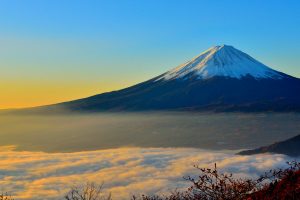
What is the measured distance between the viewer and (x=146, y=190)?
654 feet

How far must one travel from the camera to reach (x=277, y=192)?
21.3m

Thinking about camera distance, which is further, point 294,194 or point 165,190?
point 165,190

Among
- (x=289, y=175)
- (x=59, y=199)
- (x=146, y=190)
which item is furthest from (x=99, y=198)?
(x=289, y=175)

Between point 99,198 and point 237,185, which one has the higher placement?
point 237,185

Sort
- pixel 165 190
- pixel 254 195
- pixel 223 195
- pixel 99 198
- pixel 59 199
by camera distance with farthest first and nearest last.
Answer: pixel 165 190 → pixel 59 199 → pixel 99 198 → pixel 254 195 → pixel 223 195

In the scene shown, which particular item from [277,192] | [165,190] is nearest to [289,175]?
[277,192]

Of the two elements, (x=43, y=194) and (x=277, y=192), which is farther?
(x=43, y=194)

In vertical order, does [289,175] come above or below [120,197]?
above

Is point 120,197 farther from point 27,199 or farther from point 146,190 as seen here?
point 27,199

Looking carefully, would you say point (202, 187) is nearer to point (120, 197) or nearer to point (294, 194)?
point (294, 194)

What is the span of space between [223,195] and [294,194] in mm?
2304

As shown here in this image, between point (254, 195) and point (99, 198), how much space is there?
495 feet

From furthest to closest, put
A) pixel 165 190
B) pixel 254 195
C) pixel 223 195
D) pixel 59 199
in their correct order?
pixel 165 190 < pixel 59 199 < pixel 254 195 < pixel 223 195

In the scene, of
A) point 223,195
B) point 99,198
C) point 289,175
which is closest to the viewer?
point 223,195
